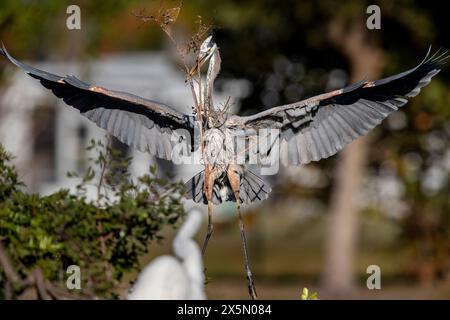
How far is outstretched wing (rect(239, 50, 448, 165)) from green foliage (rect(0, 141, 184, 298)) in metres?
1.39

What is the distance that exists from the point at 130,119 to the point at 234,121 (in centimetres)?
99

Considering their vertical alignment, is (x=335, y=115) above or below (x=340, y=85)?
below

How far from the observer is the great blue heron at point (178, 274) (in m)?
9.52

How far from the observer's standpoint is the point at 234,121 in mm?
8133

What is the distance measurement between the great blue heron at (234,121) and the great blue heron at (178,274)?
1.23 m

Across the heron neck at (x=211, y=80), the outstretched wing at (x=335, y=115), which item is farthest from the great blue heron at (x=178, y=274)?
the heron neck at (x=211, y=80)

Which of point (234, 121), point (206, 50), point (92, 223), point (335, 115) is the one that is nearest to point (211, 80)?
point (206, 50)

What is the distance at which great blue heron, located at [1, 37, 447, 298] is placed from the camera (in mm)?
8094

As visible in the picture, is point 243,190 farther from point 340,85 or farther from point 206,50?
point 340,85

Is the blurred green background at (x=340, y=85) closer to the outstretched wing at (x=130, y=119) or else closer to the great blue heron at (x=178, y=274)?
the great blue heron at (x=178, y=274)

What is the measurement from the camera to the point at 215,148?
8047mm

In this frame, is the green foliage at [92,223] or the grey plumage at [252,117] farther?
the green foliage at [92,223]

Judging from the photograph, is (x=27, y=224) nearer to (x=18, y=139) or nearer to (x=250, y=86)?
(x=250, y=86)
